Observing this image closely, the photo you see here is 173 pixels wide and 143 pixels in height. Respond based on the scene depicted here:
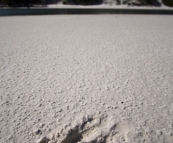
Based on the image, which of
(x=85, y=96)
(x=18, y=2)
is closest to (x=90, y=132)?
(x=85, y=96)

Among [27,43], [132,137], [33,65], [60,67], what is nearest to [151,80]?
[132,137]

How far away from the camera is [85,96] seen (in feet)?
11.6

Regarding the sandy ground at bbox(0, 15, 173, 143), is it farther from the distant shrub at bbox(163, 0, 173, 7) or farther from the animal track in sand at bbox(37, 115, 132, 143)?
the distant shrub at bbox(163, 0, 173, 7)

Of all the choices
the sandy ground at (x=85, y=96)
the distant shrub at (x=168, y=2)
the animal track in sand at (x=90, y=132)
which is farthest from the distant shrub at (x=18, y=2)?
the animal track in sand at (x=90, y=132)

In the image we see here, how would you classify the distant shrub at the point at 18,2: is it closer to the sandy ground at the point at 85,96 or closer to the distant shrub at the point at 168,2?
the sandy ground at the point at 85,96

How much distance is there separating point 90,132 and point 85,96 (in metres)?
1.06

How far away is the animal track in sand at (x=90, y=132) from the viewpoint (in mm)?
2467

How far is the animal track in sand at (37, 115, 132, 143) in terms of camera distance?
8.09 feet

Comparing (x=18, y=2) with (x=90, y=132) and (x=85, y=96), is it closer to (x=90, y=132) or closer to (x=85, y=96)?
(x=85, y=96)

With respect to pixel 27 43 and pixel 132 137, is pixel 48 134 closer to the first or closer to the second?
pixel 132 137

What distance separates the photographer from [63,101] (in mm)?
3336


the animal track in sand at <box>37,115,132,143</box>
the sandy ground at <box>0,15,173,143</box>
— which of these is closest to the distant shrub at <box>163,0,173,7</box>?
the sandy ground at <box>0,15,173,143</box>

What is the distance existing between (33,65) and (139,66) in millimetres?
4128

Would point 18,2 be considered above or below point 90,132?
above
